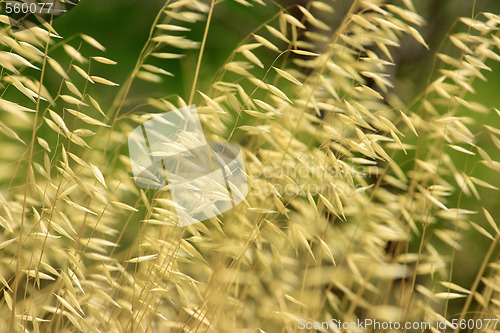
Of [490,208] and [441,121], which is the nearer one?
[441,121]

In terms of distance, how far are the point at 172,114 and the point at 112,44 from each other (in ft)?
2.75

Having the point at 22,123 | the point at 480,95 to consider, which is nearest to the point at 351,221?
the point at 480,95

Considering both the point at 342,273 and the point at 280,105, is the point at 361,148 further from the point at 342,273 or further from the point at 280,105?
the point at 342,273

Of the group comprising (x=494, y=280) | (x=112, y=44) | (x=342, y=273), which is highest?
(x=112, y=44)

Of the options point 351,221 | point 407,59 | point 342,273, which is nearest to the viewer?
point 342,273

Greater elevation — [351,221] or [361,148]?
[361,148]

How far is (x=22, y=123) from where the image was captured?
1108mm

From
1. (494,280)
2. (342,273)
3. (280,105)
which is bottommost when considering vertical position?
(342,273)

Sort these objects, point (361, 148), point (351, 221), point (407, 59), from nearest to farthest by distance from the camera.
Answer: point (361, 148)
point (351, 221)
point (407, 59)

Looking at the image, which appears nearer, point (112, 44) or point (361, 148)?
point (361, 148)

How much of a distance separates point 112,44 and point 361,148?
1.14 metres

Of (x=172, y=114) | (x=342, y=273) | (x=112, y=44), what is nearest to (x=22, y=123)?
(x=172, y=114)

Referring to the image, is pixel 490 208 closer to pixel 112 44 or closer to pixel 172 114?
pixel 172 114

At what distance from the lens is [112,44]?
→ 1629mm
